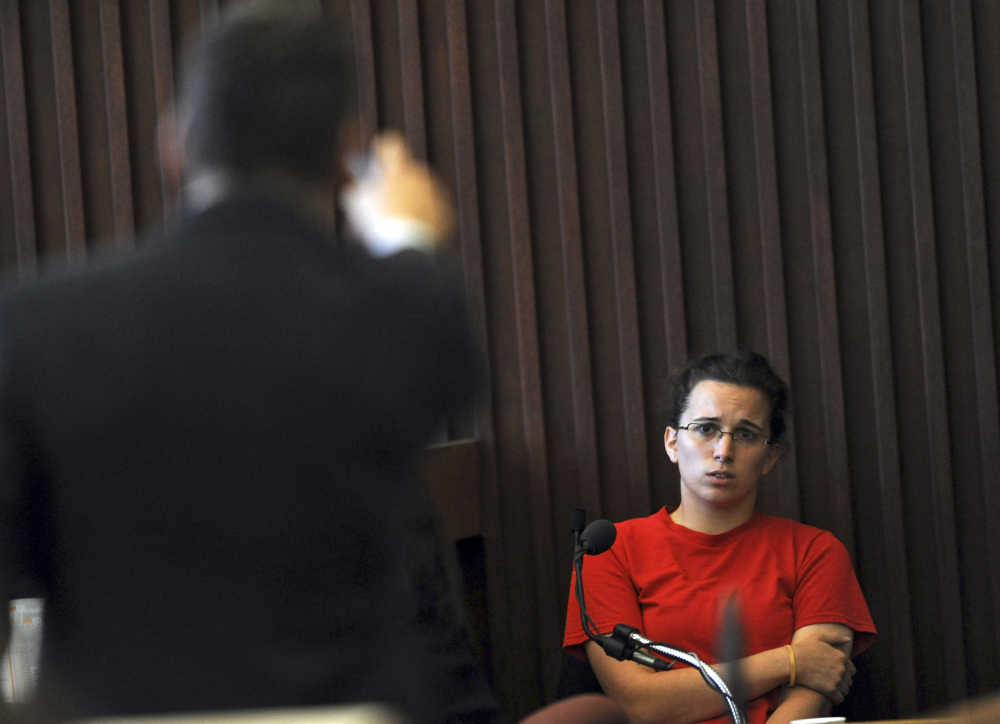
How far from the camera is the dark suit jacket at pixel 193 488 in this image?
2.43 ft

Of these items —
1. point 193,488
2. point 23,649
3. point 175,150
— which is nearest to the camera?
point 193,488

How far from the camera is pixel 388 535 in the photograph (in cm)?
81

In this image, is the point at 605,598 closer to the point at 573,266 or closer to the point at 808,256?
the point at 573,266

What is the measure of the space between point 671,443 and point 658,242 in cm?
56

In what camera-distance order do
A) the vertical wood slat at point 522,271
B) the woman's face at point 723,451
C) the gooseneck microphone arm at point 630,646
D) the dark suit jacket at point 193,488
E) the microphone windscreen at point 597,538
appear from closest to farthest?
the dark suit jacket at point 193,488 → the gooseneck microphone arm at point 630,646 → the microphone windscreen at point 597,538 → the woman's face at point 723,451 → the vertical wood slat at point 522,271

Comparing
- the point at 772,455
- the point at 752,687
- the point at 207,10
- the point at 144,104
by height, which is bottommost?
the point at 752,687

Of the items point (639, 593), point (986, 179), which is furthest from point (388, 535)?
point (986, 179)

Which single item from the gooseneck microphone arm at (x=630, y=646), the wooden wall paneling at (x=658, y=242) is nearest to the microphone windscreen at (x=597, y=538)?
the gooseneck microphone arm at (x=630, y=646)

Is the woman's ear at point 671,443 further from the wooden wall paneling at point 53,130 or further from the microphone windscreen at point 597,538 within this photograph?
the wooden wall paneling at point 53,130

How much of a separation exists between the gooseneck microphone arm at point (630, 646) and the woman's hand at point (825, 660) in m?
0.42

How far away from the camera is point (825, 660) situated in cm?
205

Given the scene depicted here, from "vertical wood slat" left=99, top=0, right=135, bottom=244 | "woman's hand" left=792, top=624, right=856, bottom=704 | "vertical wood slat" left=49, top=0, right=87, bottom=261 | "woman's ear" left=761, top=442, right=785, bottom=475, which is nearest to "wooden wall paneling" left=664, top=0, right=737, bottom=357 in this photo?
"woman's ear" left=761, top=442, right=785, bottom=475

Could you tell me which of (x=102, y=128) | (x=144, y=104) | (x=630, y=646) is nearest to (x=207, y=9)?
(x=144, y=104)

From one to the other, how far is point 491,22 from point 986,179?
143cm
